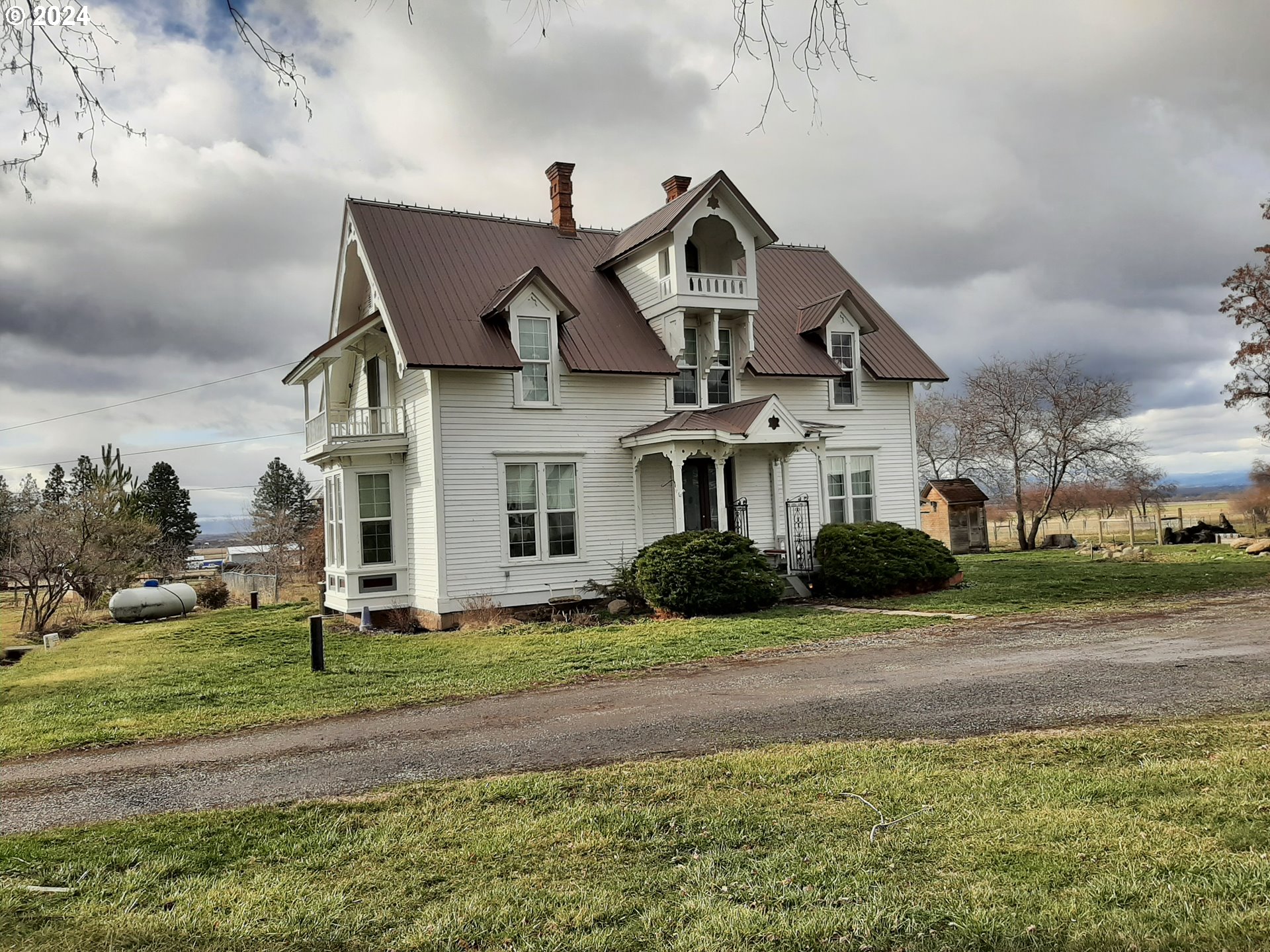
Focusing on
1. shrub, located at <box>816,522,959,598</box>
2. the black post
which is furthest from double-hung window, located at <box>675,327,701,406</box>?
the black post

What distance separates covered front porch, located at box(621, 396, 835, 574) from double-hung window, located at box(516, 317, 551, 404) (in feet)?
7.44

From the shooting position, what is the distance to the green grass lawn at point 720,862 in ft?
14.4

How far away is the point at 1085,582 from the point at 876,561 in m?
5.35

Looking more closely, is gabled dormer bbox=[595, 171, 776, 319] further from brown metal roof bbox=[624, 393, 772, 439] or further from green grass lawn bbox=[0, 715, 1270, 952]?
green grass lawn bbox=[0, 715, 1270, 952]

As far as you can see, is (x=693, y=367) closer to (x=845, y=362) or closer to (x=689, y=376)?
(x=689, y=376)

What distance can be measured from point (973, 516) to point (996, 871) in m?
36.0

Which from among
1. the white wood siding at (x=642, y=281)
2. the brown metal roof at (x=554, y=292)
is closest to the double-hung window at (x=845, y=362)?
the brown metal roof at (x=554, y=292)

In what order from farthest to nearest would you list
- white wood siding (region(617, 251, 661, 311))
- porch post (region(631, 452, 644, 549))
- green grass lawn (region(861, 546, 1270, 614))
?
white wood siding (region(617, 251, 661, 311)) < porch post (region(631, 452, 644, 549)) < green grass lawn (region(861, 546, 1270, 614))

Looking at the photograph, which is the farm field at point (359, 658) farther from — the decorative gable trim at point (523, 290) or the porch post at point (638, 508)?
the decorative gable trim at point (523, 290)

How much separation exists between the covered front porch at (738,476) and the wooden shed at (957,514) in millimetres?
16144

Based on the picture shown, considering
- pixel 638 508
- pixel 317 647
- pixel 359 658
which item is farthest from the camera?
pixel 638 508

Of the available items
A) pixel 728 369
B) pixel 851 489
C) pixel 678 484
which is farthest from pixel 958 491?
pixel 678 484

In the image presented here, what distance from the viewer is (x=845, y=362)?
24859mm

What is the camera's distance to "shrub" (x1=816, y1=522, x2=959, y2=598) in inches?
804
